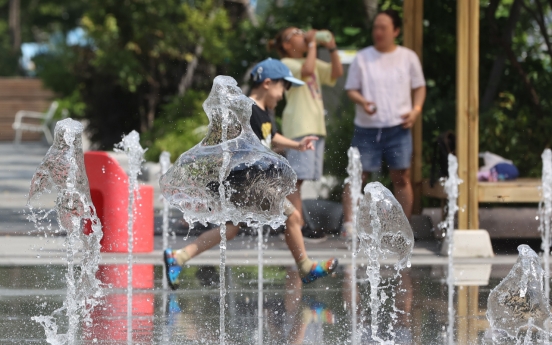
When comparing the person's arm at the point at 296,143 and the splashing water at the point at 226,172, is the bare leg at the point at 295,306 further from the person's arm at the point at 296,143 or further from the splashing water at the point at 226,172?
the person's arm at the point at 296,143

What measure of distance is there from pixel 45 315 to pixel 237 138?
1.43 meters

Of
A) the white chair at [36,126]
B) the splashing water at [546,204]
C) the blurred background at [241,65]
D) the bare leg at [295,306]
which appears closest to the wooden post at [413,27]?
the blurred background at [241,65]

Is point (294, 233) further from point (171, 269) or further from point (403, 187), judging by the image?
point (403, 187)

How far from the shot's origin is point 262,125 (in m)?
6.39

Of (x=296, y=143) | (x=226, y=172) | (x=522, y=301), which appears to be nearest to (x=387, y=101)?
(x=296, y=143)

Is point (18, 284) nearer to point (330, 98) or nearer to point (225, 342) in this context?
point (225, 342)

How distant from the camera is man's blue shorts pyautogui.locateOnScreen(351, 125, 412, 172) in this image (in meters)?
8.49

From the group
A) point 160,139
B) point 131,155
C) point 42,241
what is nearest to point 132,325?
point 131,155

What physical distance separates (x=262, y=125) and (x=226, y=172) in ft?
3.47

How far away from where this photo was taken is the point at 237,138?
17.5ft

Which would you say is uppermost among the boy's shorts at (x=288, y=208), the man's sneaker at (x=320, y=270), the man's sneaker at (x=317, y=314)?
the boy's shorts at (x=288, y=208)

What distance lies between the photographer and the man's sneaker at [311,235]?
885cm

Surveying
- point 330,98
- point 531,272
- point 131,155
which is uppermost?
point 330,98

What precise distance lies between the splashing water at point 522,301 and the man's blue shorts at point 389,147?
365 centimetres
